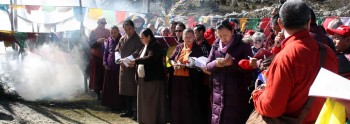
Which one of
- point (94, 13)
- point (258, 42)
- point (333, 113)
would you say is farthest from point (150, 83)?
point (94, 13)

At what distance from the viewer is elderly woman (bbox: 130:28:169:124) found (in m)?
6.25

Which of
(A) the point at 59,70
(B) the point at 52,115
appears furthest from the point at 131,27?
(A) the point at 59,70

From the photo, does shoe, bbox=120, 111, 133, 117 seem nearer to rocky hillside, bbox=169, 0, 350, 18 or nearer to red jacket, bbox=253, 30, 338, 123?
red jacket, bbox=253, 30, 338, 123

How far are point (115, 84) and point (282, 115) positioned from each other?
18.8ft

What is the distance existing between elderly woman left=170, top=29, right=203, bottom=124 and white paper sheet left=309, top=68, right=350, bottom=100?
3854mm

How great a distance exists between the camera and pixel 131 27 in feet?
23.3

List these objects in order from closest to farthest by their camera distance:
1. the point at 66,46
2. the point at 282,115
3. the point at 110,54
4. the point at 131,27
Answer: the point at 282,115 → the point at 131,27 → the point at 110,54 → the point at 66,46

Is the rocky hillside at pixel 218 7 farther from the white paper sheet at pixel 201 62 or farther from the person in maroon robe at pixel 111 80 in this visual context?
the white paper sheet at pixel 201 62

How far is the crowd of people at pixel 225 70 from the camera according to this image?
2.54m

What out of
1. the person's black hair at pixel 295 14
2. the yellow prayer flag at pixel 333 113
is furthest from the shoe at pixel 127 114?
the yellow prayer flag at pixel 333 113

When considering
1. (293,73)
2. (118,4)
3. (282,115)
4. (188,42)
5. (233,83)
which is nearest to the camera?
(293,73)

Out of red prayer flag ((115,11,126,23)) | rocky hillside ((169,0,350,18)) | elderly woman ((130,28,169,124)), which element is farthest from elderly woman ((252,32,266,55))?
rocky hillside ((169,0,350,18))

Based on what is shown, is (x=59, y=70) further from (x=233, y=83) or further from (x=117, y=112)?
(x=233, y=83)

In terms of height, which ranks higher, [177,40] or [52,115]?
[177,40]
